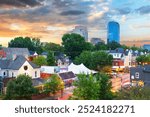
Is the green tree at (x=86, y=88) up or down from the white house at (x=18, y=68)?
down

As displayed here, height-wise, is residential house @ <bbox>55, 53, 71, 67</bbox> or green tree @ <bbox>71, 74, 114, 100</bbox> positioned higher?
residential house @ <bbox>55, 53, 71, 67</bbox>

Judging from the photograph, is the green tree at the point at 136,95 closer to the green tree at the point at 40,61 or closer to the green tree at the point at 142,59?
the green tree at the point at 40,61

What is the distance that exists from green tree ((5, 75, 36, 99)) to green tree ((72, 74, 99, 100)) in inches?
23.3

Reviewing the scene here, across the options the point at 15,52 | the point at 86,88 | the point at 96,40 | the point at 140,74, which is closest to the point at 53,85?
the point at 15,52

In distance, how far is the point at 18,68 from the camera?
3.80 meters

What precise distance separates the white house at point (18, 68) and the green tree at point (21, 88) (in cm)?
10

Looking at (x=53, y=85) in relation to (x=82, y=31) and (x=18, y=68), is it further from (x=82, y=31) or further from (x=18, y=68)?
(x=82, y=31)

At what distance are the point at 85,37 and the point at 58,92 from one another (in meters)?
1.32

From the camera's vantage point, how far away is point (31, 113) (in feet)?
4.04

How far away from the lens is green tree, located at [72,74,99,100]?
3.20 m

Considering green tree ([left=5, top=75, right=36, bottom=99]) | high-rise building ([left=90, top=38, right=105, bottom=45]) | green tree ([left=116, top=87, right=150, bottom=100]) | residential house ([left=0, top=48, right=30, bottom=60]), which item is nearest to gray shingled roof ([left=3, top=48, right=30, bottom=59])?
residential house ([left=0, top=48, right=30, bottom=60])

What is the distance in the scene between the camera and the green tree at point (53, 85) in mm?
4050

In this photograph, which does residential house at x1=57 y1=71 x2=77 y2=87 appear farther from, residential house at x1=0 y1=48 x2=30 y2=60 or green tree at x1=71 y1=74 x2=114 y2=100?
residential house at x1=0 y1=48 x2=30 y2=60

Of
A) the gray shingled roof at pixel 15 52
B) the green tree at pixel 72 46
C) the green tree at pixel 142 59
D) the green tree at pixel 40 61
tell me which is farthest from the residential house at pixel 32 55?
the green tree at pixel 142 59
